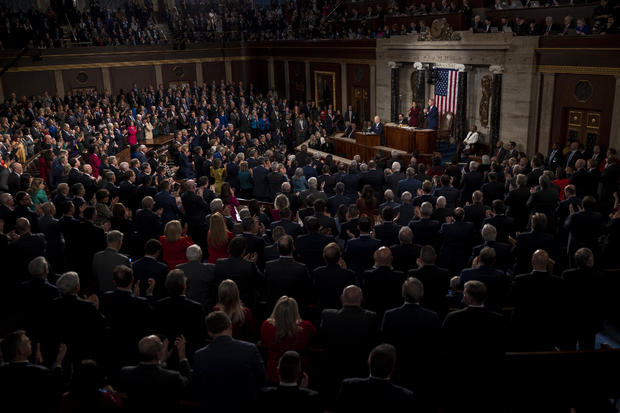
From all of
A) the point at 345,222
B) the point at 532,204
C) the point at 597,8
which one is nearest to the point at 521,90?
the point at 597,8

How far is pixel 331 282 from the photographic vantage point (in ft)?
17.3

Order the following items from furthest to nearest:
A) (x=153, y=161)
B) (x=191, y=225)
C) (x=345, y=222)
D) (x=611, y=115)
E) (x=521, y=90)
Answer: (x=521, y=90) → (x=153, y=161) → (x=611, y=115) → (x=191, y=225) → (x=345, y=222)

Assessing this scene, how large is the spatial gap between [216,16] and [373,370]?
2785 cm

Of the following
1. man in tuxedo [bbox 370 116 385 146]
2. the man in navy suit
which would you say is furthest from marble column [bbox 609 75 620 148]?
man in tuxedo [bbox 370 116 385 146]

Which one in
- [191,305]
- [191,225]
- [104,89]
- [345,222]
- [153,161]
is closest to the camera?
[191,305]

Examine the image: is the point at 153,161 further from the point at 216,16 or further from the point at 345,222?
the point at 216,16

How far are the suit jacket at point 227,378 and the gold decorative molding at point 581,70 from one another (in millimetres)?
12297

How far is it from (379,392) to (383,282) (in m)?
1.92

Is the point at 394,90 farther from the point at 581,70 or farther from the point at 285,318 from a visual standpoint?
the point at 285,318

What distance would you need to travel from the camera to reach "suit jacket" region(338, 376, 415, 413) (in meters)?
3.29

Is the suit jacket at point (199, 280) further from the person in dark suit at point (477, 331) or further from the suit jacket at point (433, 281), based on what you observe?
the person in dark suit at point (477, 331)

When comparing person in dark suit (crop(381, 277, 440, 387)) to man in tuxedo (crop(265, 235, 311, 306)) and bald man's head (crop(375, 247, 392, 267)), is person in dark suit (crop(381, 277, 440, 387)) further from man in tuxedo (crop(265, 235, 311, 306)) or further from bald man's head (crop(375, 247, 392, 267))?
man in tuxedo (crop(265, 235, 311, 306))

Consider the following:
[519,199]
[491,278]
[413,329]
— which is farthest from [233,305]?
[519,199]

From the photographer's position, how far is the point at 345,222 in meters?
7.50
